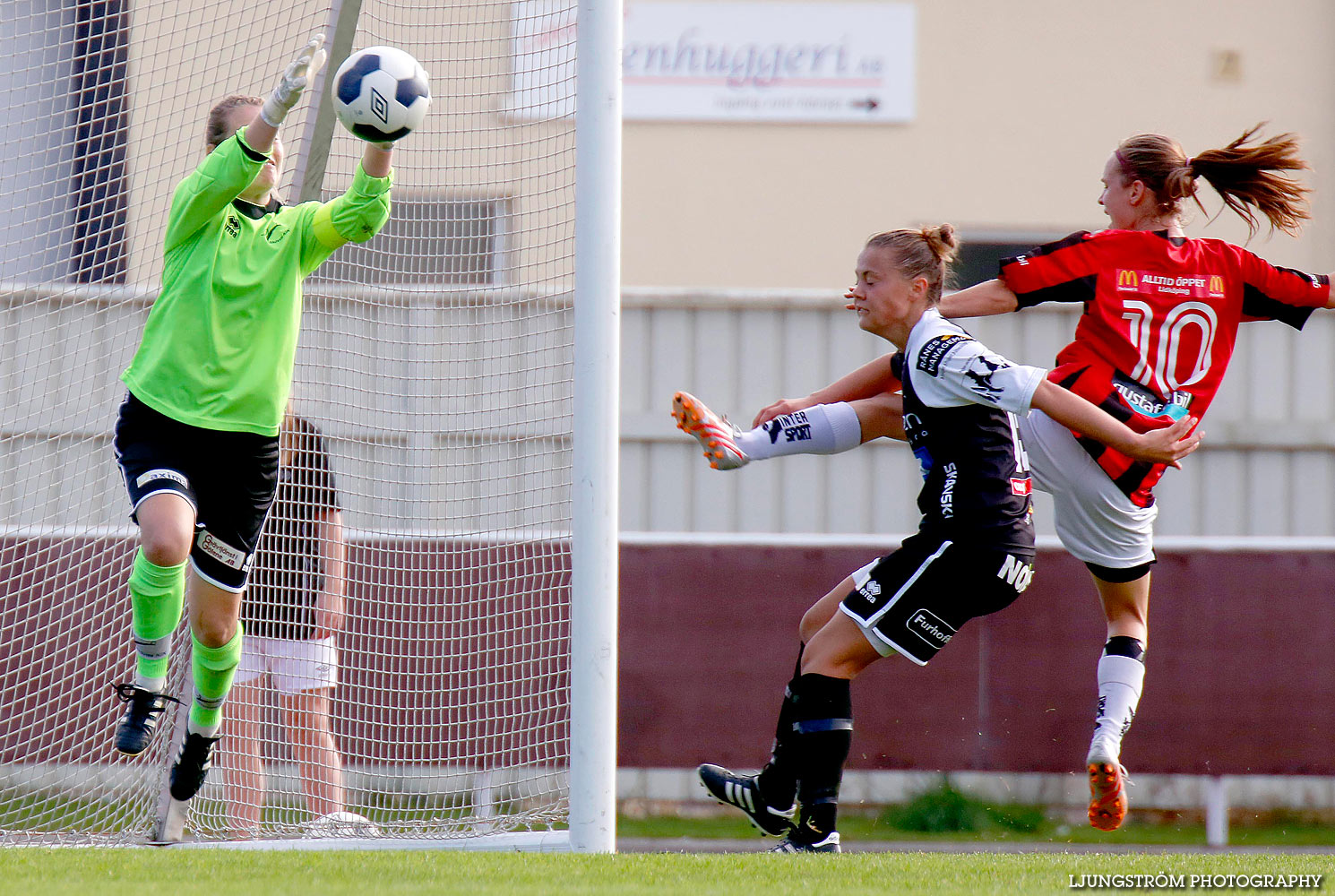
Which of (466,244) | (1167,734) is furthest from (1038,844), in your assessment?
(466,244)

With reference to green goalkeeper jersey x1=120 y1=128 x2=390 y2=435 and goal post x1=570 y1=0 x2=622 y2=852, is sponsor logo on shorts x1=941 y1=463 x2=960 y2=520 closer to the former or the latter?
goal post x1=570 y1=0 x2=622 y2=852

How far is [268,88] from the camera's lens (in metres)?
6.18

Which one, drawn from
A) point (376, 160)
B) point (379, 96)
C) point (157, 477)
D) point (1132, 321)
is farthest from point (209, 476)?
point (1132, 321)

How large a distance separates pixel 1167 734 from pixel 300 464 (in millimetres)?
4243

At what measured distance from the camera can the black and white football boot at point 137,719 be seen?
3.73 metres

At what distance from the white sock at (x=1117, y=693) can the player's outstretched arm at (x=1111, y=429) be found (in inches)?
29.3

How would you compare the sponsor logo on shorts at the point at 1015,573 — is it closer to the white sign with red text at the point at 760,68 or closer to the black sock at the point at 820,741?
the black sock at the point at 820,741

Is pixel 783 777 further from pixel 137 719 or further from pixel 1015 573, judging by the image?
pixel 137 719

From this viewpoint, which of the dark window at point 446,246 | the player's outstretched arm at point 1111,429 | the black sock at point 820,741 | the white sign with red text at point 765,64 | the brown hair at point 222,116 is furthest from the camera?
the white sign with red text at point 765,64

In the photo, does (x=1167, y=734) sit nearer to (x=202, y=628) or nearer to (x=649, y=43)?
(x=202, y=628)

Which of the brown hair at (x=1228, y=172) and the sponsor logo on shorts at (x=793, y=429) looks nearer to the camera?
the brown hair at (x=1228, y=172)

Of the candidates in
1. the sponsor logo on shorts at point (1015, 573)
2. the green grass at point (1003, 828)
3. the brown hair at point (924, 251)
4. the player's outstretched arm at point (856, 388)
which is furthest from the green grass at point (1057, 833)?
the brown hair at point (924, 251)

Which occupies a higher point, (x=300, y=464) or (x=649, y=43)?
(x=649, y=43)

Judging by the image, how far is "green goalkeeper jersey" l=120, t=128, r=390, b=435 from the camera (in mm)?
3785
